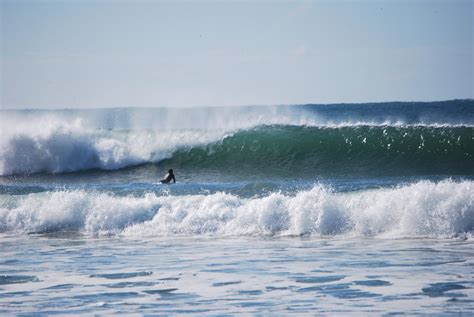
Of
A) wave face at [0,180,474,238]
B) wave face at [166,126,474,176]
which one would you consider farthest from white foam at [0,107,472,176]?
wave face at [0,180,474,238]

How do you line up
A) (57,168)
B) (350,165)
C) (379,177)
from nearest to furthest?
(379,177) < (350,165) < (57,168)

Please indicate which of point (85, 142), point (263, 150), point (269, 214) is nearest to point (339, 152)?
point (263, 150)

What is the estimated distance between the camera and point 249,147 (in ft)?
94.9

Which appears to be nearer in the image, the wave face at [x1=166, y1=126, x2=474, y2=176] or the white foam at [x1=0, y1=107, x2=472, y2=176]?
the wave face at [x1=166, y1=126, x2=474, y2=176]

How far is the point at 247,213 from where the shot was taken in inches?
604

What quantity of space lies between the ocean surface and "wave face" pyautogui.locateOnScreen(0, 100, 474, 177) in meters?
0.08

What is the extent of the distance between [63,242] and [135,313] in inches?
267

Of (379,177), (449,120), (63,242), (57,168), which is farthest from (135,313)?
(449,120)

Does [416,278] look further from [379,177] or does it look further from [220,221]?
[379,177]

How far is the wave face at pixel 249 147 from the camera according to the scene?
83.3 feet

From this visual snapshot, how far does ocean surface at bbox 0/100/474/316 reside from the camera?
8805mm

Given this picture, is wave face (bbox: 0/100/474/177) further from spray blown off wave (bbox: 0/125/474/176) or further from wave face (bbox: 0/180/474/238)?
wave face (bbox: 0/180/474/238)

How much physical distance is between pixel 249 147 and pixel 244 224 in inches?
548

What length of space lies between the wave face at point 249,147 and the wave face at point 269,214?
917 cm
